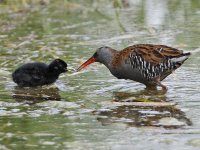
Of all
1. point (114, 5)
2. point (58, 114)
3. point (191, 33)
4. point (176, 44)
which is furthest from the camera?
point (114, 5)

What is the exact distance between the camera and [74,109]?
773 cm

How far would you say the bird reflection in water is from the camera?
332 inches

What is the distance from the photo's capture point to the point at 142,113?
743 centimetres

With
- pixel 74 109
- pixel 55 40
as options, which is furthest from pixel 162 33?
pixel 74 109

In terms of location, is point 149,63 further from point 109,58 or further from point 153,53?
point 109,58

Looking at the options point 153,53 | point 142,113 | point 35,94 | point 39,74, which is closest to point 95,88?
point 35,94

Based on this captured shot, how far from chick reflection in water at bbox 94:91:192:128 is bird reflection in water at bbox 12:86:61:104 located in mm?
863

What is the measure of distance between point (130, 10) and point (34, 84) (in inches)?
224

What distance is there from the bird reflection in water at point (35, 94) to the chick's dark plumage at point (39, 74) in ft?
0.28

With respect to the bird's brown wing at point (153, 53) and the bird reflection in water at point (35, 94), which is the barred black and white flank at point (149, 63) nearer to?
the bird's brown wing at point (153, 53)

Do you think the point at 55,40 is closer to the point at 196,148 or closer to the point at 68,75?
the point at 68,75

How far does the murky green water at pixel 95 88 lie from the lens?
6.53m

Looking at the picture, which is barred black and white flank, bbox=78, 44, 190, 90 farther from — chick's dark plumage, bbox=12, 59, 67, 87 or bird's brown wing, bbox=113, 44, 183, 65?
chick's dark plumage, bbox=12, 59, 67, 87

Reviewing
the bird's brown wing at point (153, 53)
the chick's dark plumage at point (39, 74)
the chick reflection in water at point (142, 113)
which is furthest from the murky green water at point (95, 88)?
the bird's brown wing at point (153, 53)
